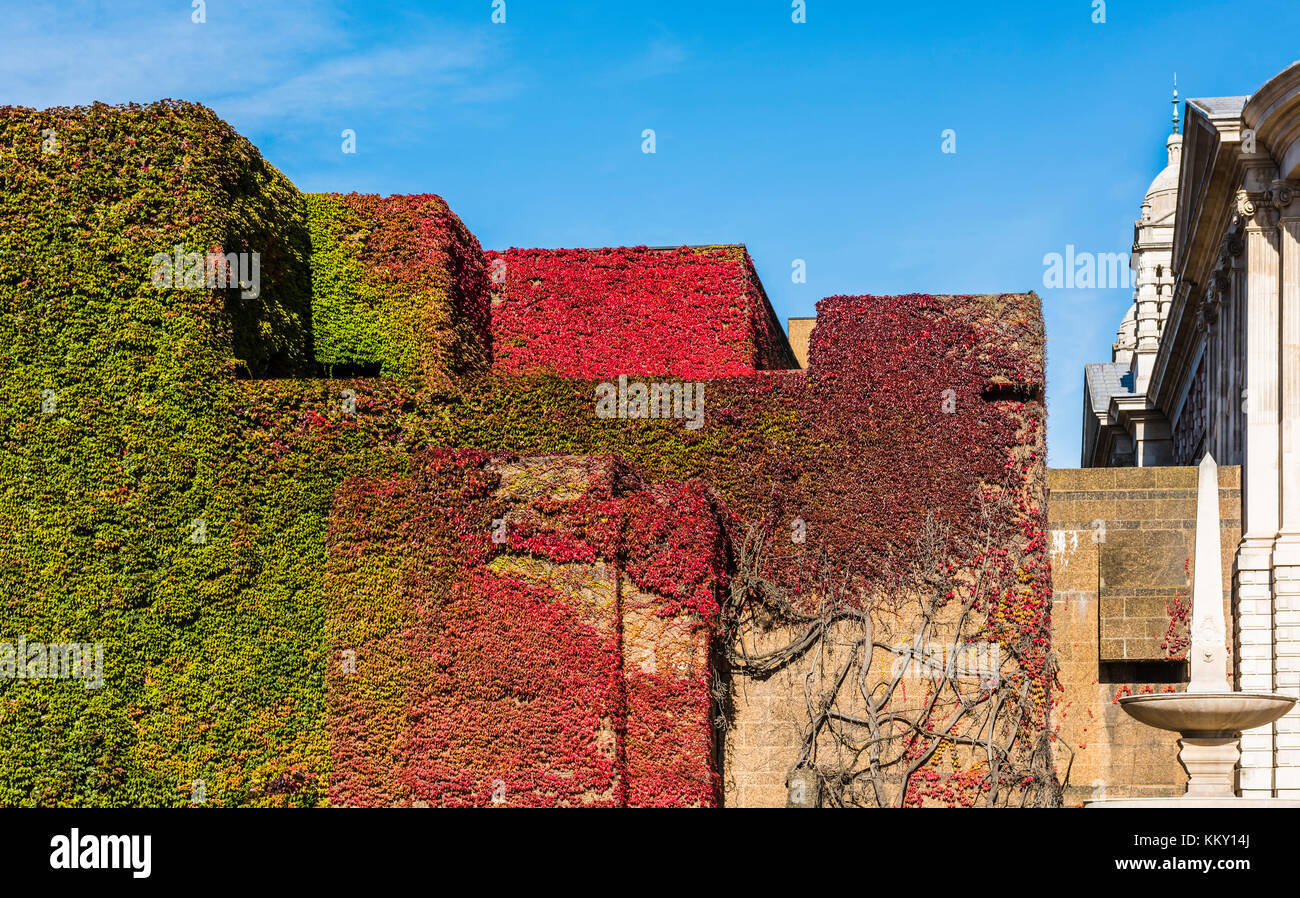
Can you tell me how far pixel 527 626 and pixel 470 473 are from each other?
238 centimetres

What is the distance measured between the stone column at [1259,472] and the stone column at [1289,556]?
0.49 ft

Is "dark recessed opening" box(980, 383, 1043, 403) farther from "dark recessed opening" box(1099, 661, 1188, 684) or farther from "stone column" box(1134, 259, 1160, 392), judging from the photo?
"stone column" box(1134, 259, 1160, 392)

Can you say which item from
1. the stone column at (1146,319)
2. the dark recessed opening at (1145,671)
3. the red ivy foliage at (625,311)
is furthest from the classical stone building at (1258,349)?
the stone column at (1146,319)

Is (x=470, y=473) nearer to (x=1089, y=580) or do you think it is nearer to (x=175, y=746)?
(x=175, y=746)

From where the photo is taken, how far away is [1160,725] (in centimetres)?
1708

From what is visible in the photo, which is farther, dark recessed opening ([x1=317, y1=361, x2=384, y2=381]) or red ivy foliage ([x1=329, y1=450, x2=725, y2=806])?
dark recessed opening ([x1=317, y1=361, x2=384, y2=381])

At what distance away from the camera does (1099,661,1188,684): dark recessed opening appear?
75.7ft

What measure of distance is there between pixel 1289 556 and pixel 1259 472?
5.16 feet

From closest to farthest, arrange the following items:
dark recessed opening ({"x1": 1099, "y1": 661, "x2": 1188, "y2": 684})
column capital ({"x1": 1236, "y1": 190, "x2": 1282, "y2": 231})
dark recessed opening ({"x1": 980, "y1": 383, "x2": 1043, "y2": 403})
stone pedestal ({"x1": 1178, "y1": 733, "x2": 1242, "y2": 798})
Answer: stone pedestal ({"x1": 1178, "y1": 733, "x2": 1242, "y2": 798}) → dark recessed opening ({"x1": 1099, "y1": 661, "x2": 1188, "y2": 684}) → dark recessed opening ({"x1": 980, "y1": 383, "x2": 1043, "y2": 403}) → column capital ({"x1": 1236, "y1": 190, "x2": 1282, "y2": 231})

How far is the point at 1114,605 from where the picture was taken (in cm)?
2308

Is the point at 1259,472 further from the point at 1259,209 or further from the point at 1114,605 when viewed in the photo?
the point at 1259,209

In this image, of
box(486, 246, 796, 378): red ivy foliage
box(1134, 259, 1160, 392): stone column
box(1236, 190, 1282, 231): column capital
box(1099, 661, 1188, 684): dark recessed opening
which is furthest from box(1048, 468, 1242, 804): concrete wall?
box(1134, 259, 1160, 392): stone column

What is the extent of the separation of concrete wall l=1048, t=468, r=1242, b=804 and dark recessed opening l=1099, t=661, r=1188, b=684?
0.07 feet
